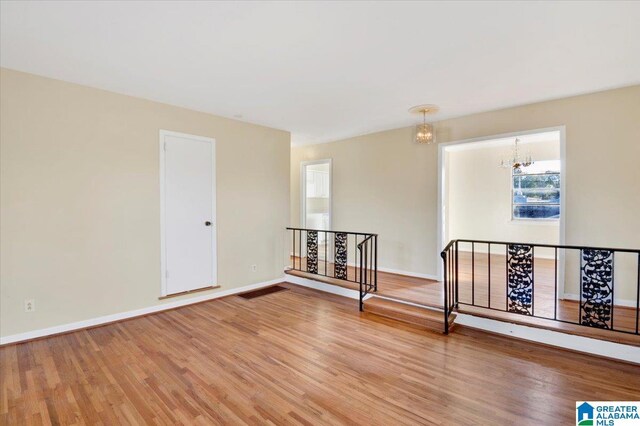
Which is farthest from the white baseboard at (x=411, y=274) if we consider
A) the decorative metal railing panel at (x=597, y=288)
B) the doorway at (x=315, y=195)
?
the decorative metal railing panel at (x=597, y=288)

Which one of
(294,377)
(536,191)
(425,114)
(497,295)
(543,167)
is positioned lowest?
(294,377)

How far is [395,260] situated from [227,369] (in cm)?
366

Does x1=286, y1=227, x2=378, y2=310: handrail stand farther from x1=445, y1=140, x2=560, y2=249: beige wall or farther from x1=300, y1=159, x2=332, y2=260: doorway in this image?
x1=445, y1=140, x2=560, y2=249: beige wall

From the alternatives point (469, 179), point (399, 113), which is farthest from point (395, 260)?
point (469, 179)

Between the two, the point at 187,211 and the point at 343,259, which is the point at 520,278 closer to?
the point at 343,259

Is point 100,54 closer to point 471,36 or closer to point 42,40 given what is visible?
point 42,40

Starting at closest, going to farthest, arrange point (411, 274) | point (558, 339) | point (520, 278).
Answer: point (558, 339), point (520, 278), point (411, 274)

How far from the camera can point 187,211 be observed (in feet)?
14.1

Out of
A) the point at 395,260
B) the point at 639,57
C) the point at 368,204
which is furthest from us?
the point at 368,204

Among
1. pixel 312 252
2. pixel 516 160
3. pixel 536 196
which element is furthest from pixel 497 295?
pixel 516 160

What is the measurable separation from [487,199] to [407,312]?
499 cm

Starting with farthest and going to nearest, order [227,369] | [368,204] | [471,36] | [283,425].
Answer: [368,204] < [227,369] < [471,36] < [283,425]

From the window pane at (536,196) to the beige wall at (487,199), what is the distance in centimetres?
18

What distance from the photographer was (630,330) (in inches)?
116
